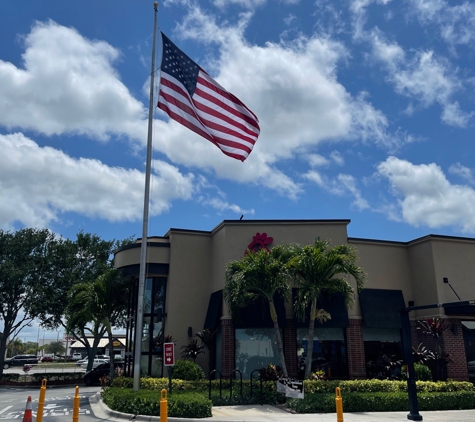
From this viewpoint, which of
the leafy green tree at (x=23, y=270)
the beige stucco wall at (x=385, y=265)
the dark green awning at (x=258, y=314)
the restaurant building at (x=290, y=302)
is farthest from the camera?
the leafy green tree at (x=23, y=270)

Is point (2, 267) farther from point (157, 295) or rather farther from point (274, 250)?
point (274, 250)

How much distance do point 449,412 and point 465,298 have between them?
7158mm

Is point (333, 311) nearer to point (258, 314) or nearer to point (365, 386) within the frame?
point (258, 314)

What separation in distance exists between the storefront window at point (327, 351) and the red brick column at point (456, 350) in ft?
14.3

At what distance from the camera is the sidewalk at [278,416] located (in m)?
13.9

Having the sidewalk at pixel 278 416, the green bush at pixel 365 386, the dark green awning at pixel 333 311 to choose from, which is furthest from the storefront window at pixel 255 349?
the sidewalk at pixel 278 416

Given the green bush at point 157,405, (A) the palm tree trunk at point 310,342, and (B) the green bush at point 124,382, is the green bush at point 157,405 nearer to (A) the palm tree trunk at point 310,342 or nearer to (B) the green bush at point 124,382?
(B) the green bush at point 124,382

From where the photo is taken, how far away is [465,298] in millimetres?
21938

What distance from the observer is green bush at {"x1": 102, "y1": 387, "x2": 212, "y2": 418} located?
535 inches

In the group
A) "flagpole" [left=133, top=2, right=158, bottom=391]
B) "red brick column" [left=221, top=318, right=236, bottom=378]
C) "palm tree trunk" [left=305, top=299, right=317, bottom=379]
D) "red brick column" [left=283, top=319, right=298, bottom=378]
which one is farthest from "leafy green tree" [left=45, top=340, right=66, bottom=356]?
"flagpole" [left=133, top=2, right=158, bottom=391]

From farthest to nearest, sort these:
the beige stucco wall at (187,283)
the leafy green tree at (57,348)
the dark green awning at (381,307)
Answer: the leafy green tree at (57,348)
the beige stucco wall at (187,283)
the dark green awning at (381,307)

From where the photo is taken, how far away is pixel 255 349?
828 inches

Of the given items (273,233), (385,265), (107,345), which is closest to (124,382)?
(273,233)

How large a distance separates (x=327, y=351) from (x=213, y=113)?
465 inches
